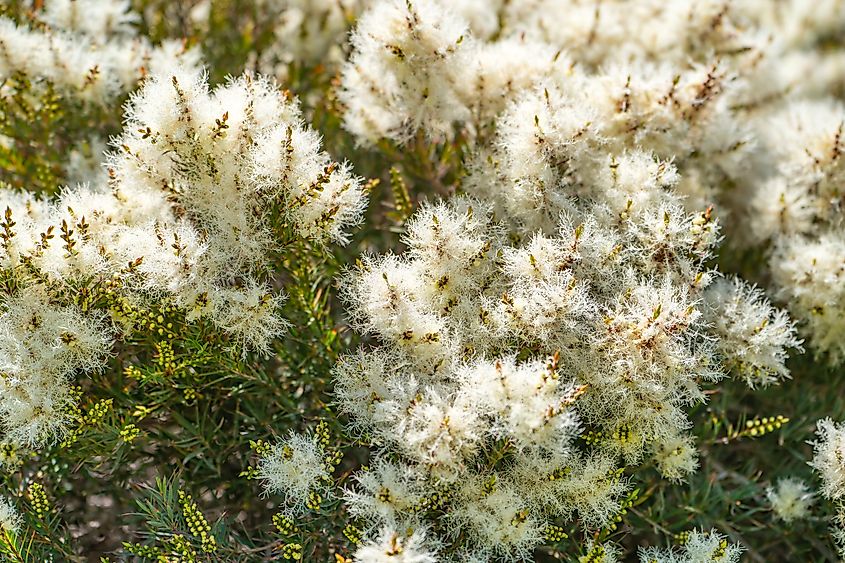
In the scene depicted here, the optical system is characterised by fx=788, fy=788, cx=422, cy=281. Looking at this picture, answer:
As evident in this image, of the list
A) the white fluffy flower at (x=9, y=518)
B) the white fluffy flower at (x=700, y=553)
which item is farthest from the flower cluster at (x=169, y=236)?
the white fluffy flower at (x=700, y=553)

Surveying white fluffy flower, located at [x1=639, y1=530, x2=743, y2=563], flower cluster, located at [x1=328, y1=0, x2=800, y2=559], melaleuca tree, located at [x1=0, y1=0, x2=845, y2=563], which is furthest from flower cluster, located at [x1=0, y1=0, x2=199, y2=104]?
white fluffy flower, located at [x1=639, y1=530, x2=743, y2=563]

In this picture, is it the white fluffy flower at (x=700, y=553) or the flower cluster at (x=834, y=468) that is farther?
the flower cluster at (x=834, y=468)

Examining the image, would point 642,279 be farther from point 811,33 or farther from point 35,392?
point 811,33

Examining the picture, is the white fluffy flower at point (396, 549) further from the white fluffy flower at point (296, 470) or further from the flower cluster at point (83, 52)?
the flower cluster at point (83, 52)

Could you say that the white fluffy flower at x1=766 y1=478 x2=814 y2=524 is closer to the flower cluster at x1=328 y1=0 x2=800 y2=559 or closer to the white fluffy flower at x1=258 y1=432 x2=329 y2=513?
the flower cluster at x1=328 y1=0 x2=800 y2=559

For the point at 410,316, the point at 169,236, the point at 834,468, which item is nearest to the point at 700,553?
the point at 834,468

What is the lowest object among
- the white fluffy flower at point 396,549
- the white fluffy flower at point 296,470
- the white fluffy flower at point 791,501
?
the white fluffy flower at point 296,470

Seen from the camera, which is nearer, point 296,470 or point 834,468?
point 296,470

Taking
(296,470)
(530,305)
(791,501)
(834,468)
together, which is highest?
(530,305)

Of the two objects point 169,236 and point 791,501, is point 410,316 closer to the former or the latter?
point 169,236
